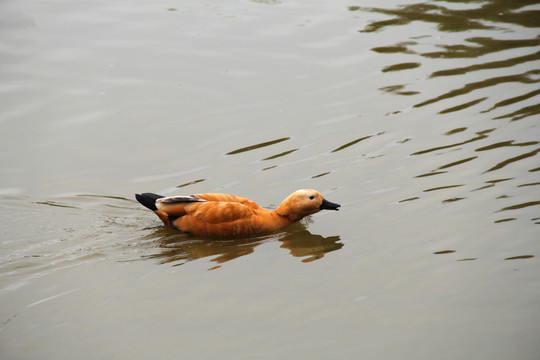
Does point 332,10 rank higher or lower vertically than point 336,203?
higher

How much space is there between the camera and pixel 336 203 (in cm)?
848

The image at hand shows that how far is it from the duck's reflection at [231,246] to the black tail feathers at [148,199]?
39 centimetres

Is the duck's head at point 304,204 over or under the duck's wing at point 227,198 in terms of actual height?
under

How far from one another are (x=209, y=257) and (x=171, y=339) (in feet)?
5.93

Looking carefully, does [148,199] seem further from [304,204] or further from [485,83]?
[485,83]

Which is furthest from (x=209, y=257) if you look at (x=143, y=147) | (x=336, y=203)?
(x=143, y=147)

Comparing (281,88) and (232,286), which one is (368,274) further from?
(281,88)

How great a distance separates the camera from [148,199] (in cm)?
838

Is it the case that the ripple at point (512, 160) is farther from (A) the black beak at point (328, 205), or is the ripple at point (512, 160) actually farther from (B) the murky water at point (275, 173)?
(A) the black beak at point (328, 205)

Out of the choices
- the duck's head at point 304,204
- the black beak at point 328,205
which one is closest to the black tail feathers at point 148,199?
the duck's head at point 304,204

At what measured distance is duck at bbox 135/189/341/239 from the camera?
825cm

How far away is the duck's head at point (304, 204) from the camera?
27.1 feet

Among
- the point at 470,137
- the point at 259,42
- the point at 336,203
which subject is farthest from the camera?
the point at 259,42

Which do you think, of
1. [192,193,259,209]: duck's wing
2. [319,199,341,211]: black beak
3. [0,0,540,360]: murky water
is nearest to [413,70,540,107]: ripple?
[0,0,540,360]: murky water
